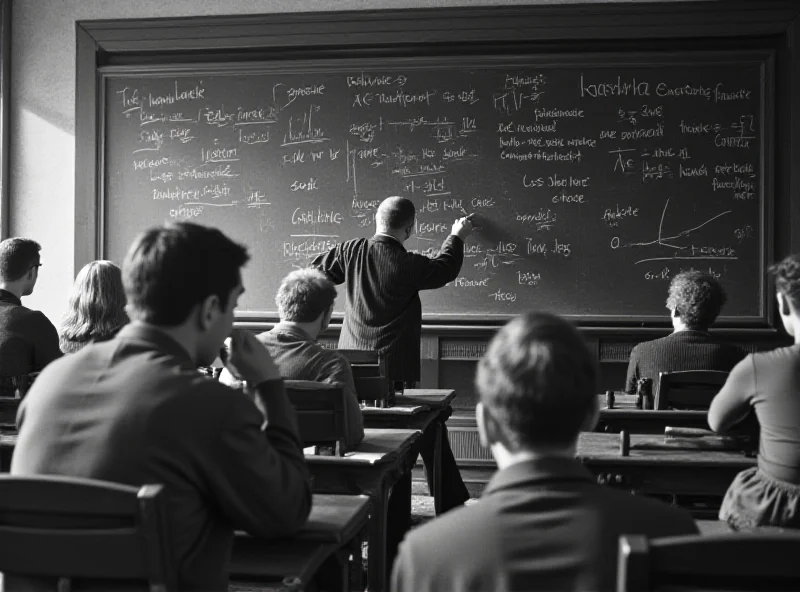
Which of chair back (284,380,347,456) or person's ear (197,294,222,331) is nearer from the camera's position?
person's ear (197,294,222,331)

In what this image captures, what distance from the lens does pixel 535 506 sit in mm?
1130

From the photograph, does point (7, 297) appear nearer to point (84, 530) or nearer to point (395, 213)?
point (395, 213)

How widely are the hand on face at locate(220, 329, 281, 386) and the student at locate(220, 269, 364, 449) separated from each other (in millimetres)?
1143

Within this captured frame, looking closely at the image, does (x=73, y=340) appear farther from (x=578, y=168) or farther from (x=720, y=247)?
(x=720, y=247)

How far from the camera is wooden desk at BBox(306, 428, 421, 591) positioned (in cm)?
260

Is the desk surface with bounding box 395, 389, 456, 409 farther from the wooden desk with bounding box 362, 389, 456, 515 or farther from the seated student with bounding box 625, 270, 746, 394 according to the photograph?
the seated student with bounding box 625, 270, 746, 394

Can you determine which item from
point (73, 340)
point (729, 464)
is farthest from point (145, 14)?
point (729, 464)

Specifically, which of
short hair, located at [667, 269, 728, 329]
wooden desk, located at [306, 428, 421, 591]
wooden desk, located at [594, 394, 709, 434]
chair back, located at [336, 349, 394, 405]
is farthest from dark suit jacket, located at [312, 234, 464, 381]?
wooden desk, located at [594, 394, 709, 434]

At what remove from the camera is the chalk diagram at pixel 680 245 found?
5664mm

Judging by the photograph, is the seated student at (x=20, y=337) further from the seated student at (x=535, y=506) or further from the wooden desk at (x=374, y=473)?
the seated student at (x=535, y=506)

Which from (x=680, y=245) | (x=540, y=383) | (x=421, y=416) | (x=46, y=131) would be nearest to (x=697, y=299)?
(x=421, y=416)

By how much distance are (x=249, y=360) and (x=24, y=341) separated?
6.85ft

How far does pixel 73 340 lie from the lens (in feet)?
11.0

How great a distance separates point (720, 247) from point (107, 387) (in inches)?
191
